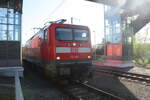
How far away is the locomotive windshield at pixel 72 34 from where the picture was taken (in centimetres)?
928

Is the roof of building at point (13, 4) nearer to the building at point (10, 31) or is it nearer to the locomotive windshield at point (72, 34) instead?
the building at point (10, 31)

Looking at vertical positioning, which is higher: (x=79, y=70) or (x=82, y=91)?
(x=79, y=70)

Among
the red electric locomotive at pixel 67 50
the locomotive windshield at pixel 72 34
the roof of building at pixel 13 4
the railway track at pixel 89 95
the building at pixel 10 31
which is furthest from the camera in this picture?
the roof of building at pixel 13 4

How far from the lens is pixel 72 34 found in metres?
9.53

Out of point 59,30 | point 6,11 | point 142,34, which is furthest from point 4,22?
point 142,34

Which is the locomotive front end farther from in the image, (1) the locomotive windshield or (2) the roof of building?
(2) the roof of building

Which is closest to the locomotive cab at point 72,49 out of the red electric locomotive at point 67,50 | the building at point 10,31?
the red electric locomotive at point 67,50

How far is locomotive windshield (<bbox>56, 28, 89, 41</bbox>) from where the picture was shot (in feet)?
30.5

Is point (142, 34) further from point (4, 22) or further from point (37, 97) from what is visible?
point (37, 97)

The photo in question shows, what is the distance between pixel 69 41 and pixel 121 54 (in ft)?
31.3

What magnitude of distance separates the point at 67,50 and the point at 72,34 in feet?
2.78

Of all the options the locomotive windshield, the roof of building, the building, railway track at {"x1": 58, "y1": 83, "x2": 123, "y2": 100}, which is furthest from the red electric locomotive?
the roof of building

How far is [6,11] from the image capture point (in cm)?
1452

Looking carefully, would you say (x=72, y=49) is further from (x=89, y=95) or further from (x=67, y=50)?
(x=89, y=95)
